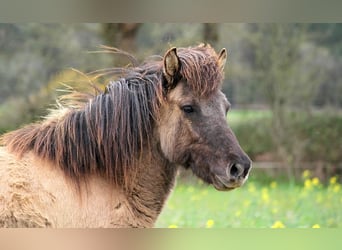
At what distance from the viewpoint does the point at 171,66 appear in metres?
2.01

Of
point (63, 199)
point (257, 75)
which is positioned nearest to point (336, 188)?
point (257, 75)

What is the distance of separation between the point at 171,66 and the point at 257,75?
13.6 feet

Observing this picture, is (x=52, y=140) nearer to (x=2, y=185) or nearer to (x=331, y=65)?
(x=2, y=185)

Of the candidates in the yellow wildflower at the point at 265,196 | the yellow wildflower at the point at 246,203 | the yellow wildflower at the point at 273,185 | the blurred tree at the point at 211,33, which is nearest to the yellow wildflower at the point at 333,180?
the yellow wildflower at the point at 273,185

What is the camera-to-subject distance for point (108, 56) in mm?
5695

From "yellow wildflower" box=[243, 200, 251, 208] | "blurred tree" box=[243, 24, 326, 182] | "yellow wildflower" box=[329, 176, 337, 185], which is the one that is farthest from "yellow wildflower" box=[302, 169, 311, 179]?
"yellow wildflower" box=[243, 200, 251, 208]

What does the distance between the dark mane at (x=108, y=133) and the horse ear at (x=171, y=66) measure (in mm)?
28

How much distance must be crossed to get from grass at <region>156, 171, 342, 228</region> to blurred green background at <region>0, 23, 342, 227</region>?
0.88 ft

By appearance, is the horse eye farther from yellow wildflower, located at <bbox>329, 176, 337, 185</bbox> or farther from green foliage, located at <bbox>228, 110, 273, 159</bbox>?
Result: yellow wildflower, located at <bbox>329, 176, 337, 185</bbox>

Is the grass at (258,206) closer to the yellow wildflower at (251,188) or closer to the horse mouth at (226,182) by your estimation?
the yellow wildflower at (251,188)

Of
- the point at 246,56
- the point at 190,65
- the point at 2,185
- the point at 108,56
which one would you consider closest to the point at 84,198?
the point at 2,185

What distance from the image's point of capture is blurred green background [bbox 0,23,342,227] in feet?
18.6

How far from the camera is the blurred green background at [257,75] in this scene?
567 centimetres

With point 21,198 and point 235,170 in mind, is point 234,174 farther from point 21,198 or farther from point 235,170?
point 21,198
